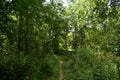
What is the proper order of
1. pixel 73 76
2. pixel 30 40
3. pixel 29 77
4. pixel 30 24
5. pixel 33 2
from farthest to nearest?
pixel 30 40, pixel 30 24, pixel 33 2, pixel 29 77, pixel 73 76

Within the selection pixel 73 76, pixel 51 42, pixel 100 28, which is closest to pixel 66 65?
pixel 73 76

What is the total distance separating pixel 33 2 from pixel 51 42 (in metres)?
11.9

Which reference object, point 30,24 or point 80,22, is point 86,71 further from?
point 80,22

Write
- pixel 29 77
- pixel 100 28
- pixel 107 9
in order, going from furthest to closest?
pixel 100 28 < pixel 29 77 < pixel 107 9

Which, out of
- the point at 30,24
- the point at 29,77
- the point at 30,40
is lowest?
the point at 29,77

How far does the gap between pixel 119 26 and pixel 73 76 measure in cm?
411

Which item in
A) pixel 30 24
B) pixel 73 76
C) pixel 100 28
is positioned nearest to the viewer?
pixel 73 76

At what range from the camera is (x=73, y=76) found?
859 cm

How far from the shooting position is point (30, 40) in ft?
59.2

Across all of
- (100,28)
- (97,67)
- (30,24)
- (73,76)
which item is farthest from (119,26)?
(100,28)

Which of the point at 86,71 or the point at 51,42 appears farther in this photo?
the point at 51,42

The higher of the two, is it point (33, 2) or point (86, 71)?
point (33, 2)

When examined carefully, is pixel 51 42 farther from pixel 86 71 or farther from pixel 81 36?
pixel 86 71

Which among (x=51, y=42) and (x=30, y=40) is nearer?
(x=30, y=40)
